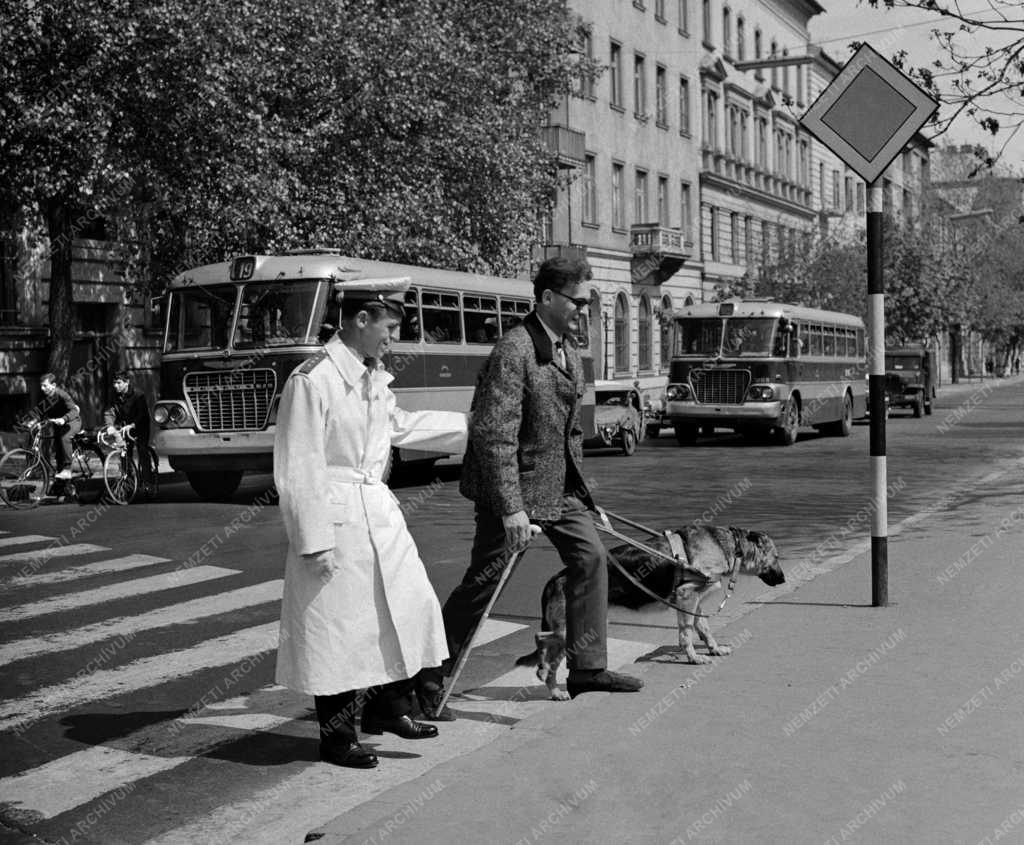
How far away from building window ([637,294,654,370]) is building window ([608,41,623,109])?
6.80m

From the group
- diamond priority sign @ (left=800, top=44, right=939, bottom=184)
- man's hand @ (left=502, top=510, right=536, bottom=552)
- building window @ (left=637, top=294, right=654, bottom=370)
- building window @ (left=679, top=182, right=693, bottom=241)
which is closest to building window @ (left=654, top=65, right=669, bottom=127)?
building window @ (left=679, top=182, right=693, bottom=241)

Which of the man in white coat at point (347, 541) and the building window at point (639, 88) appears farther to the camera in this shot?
the building window at point (639, 88)

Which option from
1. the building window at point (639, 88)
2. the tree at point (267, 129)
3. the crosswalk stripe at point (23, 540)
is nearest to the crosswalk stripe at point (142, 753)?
the crosswalk stripe at point (23, 540)

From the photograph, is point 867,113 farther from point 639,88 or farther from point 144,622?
point 639,88

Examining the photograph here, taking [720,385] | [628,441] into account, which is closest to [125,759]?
[628,441]

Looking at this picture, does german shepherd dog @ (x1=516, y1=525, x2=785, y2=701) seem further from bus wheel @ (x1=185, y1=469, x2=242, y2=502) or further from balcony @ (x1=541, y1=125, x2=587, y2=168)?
balcony @ (x1=541, y1=125, x2=587, y2=168)

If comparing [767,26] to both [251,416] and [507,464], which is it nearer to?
[251,416]

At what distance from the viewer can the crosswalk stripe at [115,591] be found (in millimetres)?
9438

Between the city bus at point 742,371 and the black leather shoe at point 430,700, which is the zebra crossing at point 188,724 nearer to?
the black leather shoe at point 430,700

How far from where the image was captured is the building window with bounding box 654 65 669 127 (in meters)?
52.0

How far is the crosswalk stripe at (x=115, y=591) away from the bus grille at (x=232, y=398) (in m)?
6.02

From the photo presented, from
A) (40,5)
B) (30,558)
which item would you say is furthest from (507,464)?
(40,5)

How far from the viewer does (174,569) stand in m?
11.3

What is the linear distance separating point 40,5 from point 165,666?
44.6 ft
